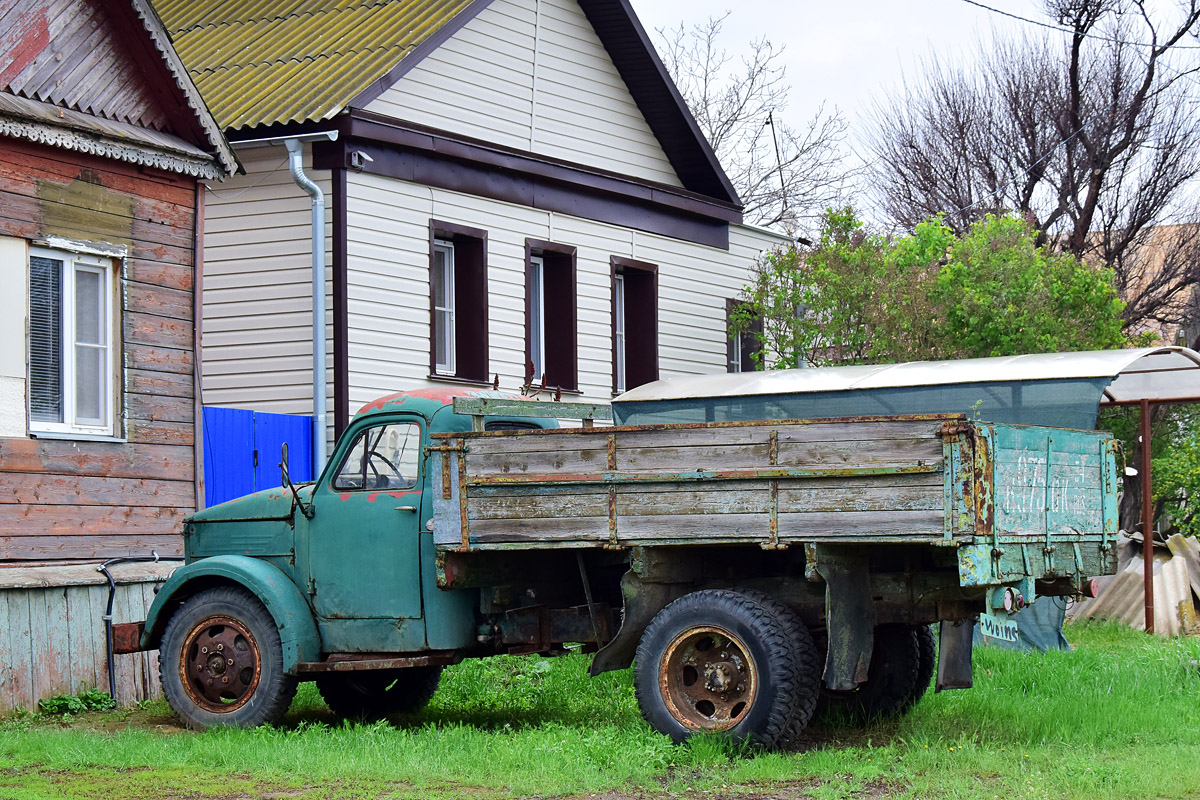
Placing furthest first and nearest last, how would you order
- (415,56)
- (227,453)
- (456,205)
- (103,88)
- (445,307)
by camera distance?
1. (445,307)
2. (456,205)
3. (415,56)
4. (227,453)
5. (103,88)

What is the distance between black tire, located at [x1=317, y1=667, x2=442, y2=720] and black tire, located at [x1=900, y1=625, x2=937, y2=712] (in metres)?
3.40

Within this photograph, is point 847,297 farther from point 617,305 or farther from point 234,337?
point 234,337

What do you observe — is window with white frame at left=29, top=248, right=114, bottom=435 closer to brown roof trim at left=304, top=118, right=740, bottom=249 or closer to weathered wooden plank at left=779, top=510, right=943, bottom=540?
brown roof trim at left=304, top=118, right=740, bottom=249

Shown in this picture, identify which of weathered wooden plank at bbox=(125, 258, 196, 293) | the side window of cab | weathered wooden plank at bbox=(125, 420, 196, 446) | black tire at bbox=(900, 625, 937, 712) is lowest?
black tire at bbox=(900, 625, 937, 712)

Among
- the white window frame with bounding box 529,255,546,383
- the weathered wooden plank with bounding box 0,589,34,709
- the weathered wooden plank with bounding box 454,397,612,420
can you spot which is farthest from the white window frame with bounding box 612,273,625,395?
the weathered wooden plank with bounding box 0,589,34,709

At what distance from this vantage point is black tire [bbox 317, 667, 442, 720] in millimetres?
11156

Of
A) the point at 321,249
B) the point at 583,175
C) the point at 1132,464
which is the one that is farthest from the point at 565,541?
the point at 1132,464

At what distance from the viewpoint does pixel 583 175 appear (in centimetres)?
1916

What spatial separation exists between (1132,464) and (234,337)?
17.3 m

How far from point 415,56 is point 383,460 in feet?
25.1

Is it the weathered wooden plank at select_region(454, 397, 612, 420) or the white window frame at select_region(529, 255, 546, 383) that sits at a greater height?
the white window frame at select_region(529, 255, 546, 383)

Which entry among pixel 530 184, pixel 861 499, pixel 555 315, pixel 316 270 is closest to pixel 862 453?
pixel 861 499

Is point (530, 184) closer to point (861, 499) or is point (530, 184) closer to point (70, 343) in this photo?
point (70, 343)

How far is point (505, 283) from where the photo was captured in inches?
709
